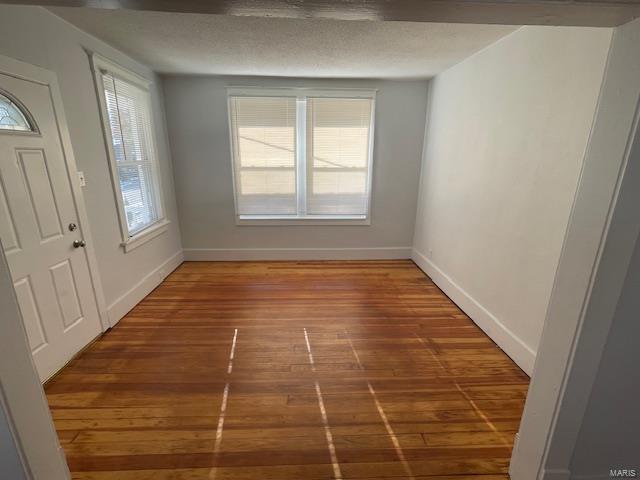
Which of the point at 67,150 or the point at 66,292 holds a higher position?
the point at 67,150

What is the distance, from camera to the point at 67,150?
2166mm

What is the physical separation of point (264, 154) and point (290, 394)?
3.07m

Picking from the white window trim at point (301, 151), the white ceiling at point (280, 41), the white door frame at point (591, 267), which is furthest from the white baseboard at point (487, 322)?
the white ceiling at point (280, 41)

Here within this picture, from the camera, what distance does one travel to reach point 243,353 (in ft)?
7.73

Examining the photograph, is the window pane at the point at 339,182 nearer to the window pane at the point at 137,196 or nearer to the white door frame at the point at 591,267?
the window pane at the point at 137,196

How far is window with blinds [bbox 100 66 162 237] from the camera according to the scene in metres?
2.76

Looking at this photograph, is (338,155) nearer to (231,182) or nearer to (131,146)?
(231,182)

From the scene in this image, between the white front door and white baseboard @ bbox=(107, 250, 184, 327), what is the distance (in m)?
0.36

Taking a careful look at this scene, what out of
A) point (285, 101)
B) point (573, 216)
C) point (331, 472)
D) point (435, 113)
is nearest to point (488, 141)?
point (435, 113)

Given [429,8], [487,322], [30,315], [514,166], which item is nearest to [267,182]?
[30,315]

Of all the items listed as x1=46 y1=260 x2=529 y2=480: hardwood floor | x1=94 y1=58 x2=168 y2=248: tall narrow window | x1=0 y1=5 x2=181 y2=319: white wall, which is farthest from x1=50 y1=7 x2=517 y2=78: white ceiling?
x1=46 y1=260 x2=529 y2=480: hardwood floor

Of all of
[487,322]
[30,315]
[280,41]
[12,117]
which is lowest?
[487,322]

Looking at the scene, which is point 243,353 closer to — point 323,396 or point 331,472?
point 323,396

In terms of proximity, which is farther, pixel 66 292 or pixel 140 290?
pixel 140 290
